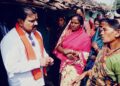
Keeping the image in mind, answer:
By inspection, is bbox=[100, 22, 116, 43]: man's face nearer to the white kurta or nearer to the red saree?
the white kurta

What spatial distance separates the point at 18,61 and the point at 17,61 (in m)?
0.02

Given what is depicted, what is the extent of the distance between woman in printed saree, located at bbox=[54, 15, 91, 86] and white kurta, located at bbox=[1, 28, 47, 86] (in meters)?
1.55

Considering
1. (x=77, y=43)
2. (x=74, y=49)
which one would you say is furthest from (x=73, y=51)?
(x=77, y=43)

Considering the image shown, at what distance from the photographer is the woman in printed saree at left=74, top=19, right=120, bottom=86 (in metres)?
4.12

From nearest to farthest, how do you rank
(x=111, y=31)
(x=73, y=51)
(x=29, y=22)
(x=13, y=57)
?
(x=111, y=31)
(x=13, y=57)
(x=29, y=22)
(x=73, y=51)

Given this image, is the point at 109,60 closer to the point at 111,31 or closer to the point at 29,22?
the point at 111,31

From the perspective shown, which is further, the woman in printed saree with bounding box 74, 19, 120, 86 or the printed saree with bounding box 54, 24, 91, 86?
the printed saree with bounding box 54, 24, 91, 86

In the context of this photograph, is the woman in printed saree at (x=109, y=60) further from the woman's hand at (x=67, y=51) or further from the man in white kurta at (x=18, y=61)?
the woman's hand at (x=67, y=51)

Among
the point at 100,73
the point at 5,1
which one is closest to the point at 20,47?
the point at 5,1

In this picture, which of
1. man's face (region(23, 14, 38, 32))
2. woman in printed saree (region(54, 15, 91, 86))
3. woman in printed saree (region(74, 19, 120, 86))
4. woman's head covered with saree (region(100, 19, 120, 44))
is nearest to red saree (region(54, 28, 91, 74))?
woman in printed saree (region(54, 15, 91, 86))

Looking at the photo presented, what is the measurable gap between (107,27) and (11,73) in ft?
5.04

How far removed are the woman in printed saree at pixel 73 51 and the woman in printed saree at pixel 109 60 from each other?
225cm

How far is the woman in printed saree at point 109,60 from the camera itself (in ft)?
13.5

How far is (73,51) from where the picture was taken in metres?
6.83
